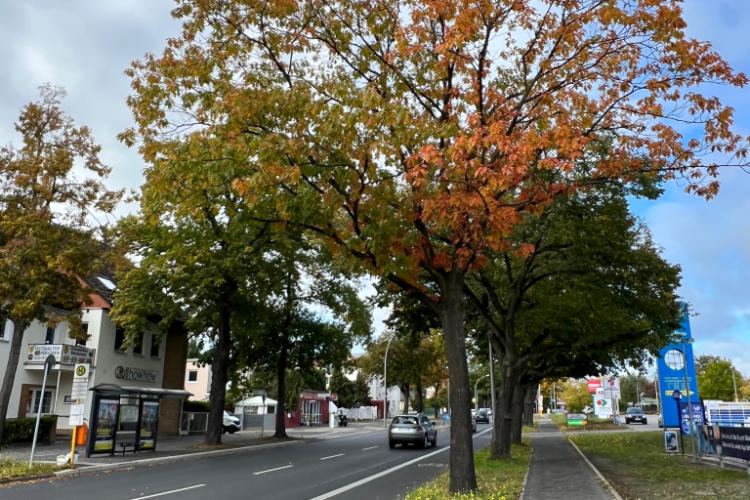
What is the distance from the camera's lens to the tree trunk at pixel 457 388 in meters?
10.1

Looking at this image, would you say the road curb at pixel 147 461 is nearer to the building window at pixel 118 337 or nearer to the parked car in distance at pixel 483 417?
the building window at pixel 118 337

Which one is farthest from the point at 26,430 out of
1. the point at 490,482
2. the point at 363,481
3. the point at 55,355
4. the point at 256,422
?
the point at 256,422

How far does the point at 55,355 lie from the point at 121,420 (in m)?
7.54

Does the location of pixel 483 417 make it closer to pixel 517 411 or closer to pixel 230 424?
pixel 230 424

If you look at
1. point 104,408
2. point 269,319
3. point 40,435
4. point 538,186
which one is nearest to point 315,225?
point 538,186

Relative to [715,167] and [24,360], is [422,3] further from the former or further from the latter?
[24,360]

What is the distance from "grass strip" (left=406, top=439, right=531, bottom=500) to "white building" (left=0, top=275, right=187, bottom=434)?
551 inches

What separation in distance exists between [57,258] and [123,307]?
9705mm

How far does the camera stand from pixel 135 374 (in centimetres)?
3466

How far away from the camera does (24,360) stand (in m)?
28.0

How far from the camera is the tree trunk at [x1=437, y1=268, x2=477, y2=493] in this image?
10.1 meters

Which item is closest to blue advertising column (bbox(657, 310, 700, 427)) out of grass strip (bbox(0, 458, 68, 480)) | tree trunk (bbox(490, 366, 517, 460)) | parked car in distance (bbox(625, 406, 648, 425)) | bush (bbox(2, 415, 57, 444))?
tree trunk (bbox(490, 366, 517, 460))

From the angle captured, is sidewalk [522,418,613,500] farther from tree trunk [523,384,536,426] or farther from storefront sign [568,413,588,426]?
storefront sign [568,413,588,426]

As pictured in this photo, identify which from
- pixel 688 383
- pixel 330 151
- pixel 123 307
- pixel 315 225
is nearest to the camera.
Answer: pixel 330 151
